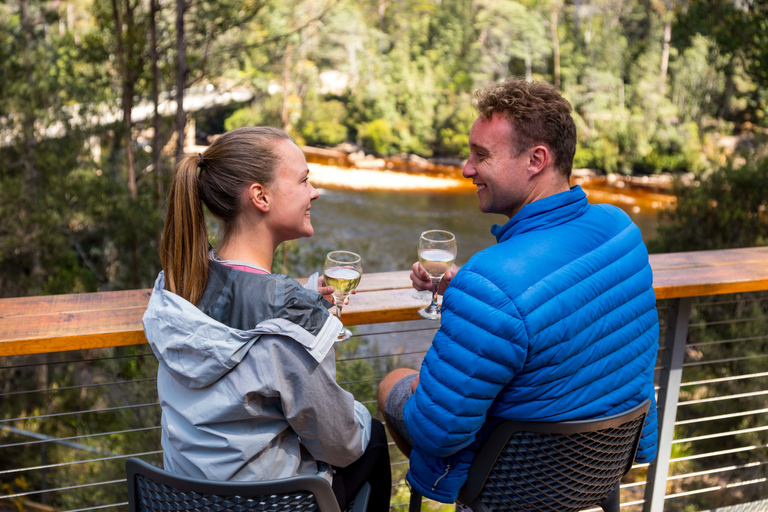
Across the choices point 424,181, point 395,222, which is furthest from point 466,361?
point 424,181

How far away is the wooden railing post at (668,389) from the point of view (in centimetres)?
193

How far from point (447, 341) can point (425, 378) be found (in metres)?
0.10

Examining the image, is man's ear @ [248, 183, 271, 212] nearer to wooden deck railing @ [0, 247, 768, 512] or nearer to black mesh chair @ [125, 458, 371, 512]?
wooden deck railing @ [0, 247, 768, 512]

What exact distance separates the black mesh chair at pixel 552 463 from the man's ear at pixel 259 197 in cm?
65

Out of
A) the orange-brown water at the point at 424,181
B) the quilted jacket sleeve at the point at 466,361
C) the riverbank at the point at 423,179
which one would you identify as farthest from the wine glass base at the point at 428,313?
the orange-brown water at the point at 424,181

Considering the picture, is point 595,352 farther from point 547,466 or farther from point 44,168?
point 44,168

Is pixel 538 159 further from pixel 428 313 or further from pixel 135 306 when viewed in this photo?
pixel 135 306

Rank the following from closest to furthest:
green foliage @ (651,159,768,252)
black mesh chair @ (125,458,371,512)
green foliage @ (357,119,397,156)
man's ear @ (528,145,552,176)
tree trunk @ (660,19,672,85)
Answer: black mesh chair @ (125,458,371,512)
man's ear @ (528,145,552,176)
green foliage @ (651,159,768,252)
tree trunk @ (660,19,672,85)
green foliage @ (357,119,397,156)

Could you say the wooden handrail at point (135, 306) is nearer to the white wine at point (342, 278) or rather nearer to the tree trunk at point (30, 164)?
the white wine at point (342, 278)

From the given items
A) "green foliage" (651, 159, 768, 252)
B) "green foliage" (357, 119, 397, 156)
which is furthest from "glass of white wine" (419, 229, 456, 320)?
"green foliage" (357, 119, 397, 156)

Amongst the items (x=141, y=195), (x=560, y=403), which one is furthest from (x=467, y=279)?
(x=141, y=195)

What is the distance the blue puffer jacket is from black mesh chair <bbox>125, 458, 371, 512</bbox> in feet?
1.04

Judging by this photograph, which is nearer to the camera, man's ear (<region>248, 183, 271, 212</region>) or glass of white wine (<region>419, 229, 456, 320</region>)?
man's ear (<region>248, 183, 271, 212</region>)

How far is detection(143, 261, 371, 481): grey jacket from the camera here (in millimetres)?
1104
